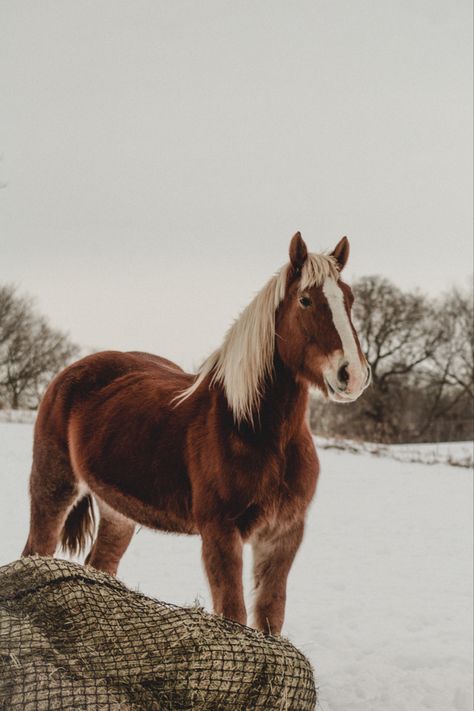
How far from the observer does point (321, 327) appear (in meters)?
A: 2.41

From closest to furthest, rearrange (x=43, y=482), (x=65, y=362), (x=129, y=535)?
1. (x=43, y=482)
2. (x=129, y=535)
3. (x=65, y=362)

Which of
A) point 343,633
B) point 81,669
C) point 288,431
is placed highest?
point 288,431

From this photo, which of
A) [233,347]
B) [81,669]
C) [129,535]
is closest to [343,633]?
[129,535]

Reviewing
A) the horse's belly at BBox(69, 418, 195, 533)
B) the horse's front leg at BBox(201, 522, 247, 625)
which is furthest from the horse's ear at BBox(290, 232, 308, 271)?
the horse's front leg at BBox(201, 522, 247, 625)

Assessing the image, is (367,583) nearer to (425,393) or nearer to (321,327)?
(321,327)

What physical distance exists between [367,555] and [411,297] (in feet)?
18.3

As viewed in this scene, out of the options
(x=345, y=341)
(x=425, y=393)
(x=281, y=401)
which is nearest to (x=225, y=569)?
(x=281, y=401)

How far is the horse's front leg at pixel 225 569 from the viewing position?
8.23 ft

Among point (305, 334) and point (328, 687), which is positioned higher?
point (305, 334)

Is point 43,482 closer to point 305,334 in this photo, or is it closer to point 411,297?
point 305,334

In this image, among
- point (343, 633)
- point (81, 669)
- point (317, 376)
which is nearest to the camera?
point (81, 669)

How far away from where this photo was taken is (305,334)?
2.48m

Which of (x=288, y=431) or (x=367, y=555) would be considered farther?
(x=367, y=555)

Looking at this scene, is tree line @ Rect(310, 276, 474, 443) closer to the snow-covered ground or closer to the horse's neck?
the snow-covered ground
